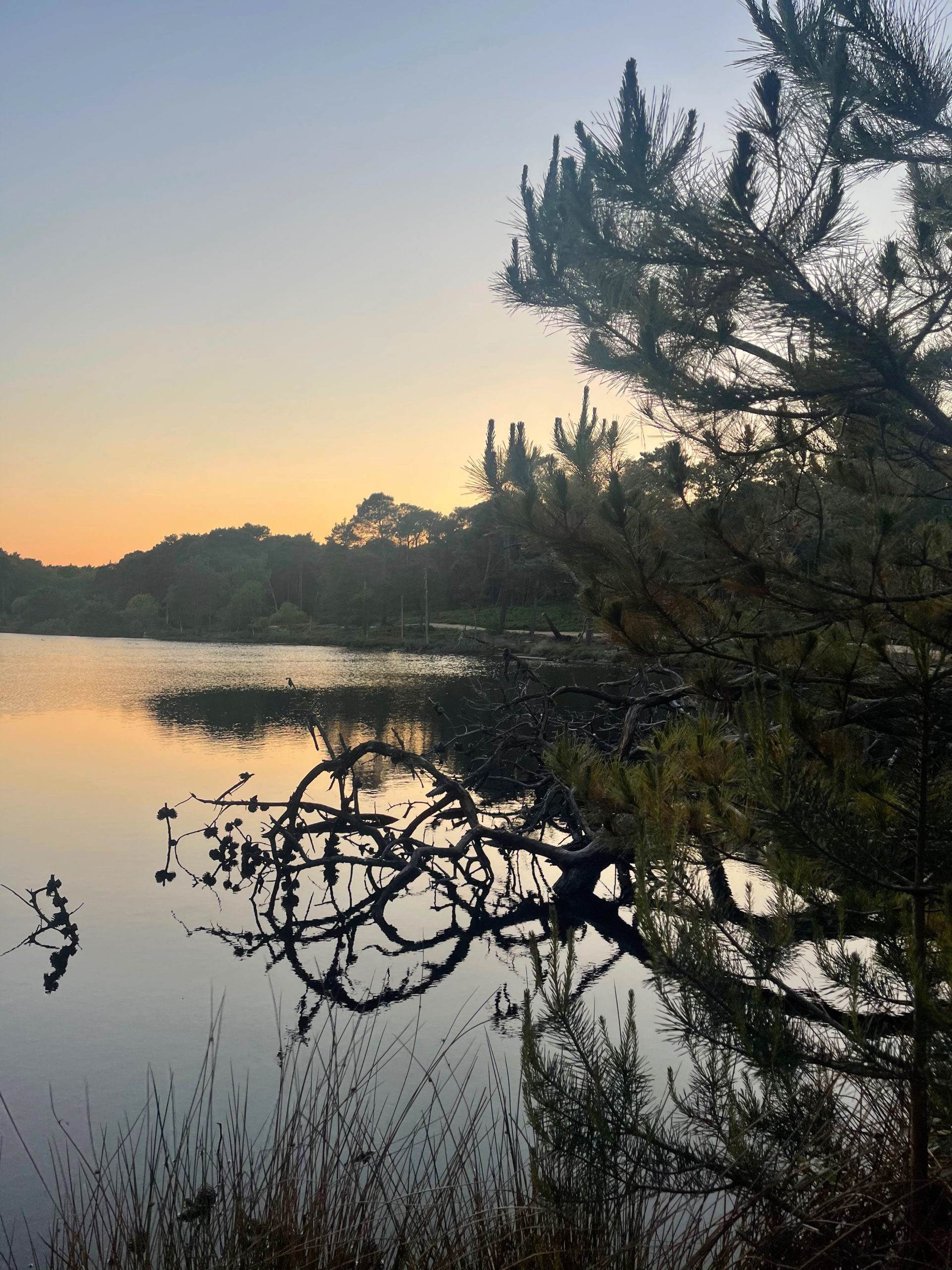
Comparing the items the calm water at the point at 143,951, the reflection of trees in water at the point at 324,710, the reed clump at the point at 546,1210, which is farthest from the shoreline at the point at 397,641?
the reed clump at the point at 546,1210

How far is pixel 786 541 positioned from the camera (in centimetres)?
370

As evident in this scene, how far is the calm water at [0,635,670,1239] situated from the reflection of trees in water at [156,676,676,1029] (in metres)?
0.08

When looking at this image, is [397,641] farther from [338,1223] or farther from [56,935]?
[338,1223]

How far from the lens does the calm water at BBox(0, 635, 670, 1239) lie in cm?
519

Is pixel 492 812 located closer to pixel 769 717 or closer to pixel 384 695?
pixel 769 717

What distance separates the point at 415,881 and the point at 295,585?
83.9m

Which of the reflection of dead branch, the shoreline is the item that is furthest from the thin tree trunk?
the shoreline

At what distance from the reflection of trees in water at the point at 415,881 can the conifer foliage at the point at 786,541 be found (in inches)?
87.9

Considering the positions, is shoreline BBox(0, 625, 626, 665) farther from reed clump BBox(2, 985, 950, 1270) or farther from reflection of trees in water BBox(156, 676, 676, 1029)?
reed clump BBox(2, 985, 950, 1270)

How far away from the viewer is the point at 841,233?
4379 millimetres

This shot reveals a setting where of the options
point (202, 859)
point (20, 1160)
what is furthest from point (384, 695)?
point (20, 1160)

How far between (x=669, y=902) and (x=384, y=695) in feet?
81.6

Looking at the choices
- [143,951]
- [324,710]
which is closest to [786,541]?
[143,951]

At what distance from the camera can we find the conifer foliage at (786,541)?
2355 mm
